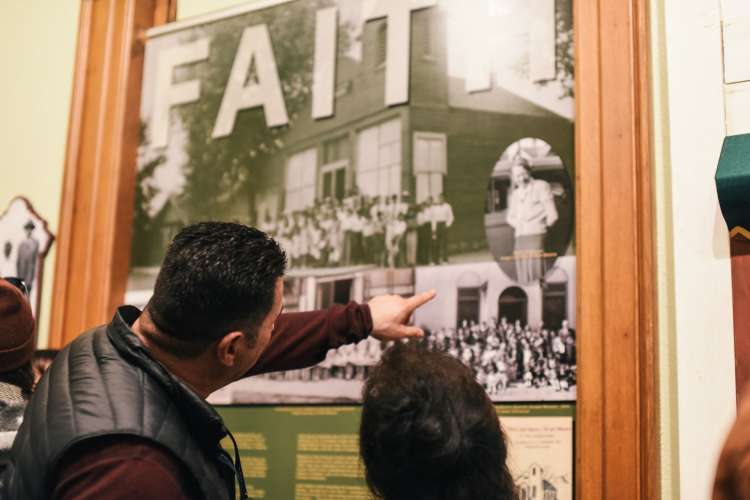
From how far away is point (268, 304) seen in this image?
181 cm

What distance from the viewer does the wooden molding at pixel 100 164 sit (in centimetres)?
346

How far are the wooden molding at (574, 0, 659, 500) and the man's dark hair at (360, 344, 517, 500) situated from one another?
890 millimetres

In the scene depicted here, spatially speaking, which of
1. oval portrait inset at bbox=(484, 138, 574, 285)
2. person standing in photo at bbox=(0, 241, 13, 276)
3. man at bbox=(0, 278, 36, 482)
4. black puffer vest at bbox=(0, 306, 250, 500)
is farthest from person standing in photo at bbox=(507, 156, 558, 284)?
person standing in photo at bbox=(0, 241, 13, 276)

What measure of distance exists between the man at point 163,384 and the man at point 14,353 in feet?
1.18

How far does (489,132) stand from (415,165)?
26cm

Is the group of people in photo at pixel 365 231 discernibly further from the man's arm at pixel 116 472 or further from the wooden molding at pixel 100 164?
the man's arm at pixel 116 472

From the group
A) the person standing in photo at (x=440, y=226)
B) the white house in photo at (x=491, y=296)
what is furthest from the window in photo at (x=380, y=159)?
the white house in photo at (x=491, y=296)

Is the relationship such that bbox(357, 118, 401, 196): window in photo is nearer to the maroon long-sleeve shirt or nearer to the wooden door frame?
the wooden door frame

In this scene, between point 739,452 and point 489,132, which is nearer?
point 739,452

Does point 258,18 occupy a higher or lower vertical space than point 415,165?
higher

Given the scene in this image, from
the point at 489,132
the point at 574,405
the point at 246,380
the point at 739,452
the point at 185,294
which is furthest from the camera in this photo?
the point at 246,380

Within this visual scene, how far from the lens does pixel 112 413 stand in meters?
1.57

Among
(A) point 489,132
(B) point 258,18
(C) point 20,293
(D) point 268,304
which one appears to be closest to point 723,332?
(A) point 489,132

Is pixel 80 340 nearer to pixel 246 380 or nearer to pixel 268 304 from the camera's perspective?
pixel 268 304
